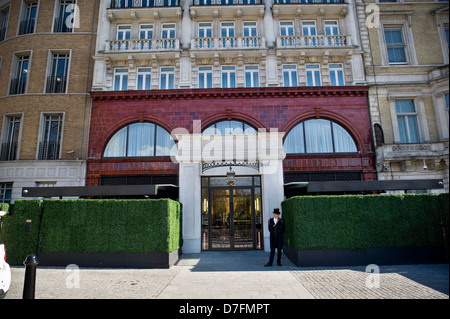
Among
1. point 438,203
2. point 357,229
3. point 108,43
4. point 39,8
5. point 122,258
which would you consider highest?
point 39,8

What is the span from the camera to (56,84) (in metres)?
18.0

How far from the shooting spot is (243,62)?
711 inches

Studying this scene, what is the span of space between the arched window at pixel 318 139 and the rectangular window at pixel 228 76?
201 inches

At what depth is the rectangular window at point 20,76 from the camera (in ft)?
59.7

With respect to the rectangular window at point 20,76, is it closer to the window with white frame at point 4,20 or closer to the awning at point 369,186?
the window with white frame at point 4,20

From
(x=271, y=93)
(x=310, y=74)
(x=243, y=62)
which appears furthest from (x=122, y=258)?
(x=310, y=74)

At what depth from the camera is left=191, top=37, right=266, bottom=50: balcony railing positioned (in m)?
18.0

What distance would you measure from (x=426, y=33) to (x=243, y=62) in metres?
12.7

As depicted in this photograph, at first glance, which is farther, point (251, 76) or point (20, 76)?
point (20, 76)

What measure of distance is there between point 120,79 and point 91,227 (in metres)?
11.7

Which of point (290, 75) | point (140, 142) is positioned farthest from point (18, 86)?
point (290, 75)

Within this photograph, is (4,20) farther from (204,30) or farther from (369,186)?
(369,186)

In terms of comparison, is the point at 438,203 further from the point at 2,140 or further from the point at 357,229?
the point at 2,140

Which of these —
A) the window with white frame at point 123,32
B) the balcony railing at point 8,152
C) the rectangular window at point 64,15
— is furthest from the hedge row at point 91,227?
the rectangular window at point 64,15
